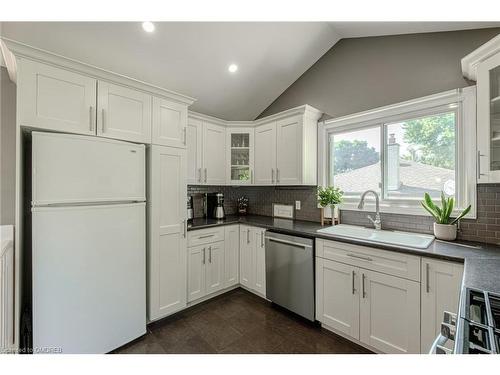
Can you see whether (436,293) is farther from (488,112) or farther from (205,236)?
(205,236)

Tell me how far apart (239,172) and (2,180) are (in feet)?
7.41

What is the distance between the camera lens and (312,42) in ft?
7.87

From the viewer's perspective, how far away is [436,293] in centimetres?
136

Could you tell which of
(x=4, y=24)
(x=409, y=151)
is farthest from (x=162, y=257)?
(x=409, y=151)

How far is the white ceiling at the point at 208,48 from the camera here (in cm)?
171

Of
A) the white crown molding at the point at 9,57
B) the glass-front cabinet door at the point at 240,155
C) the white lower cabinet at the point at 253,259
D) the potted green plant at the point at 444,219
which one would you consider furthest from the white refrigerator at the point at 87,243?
the potted green plant at the point at 444,219

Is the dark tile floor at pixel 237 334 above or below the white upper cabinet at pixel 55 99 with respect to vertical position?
below

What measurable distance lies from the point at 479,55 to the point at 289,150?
163cm

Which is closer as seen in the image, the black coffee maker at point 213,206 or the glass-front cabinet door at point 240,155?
the black coffee maker at point 213,206

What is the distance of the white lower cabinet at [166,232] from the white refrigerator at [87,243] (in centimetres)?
10

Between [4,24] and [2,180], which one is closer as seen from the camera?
[4,24]

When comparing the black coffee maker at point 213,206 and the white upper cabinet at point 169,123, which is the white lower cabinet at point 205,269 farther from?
the white upper cabinet at point 169,123

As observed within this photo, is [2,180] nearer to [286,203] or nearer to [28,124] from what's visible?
[28,124]

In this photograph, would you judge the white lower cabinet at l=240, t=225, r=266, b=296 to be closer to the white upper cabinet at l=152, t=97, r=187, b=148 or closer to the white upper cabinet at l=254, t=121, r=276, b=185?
the white upper cabinet at l=254, t=121, r=276, b=185
